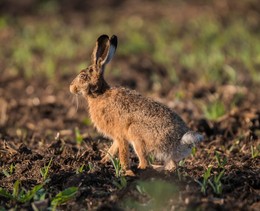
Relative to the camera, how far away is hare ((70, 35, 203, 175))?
566cm

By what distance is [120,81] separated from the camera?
33.1 feet

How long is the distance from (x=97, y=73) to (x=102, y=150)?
0.82m

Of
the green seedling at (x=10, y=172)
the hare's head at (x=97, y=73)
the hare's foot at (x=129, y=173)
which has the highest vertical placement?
the hare's head at (x=97, y=73)

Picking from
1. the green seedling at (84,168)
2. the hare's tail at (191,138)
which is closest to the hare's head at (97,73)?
the green seedling at (84,168)

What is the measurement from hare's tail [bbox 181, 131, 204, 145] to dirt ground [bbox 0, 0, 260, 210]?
0.94 ft

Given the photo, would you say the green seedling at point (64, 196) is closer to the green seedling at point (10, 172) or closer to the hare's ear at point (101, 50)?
the green seedling at point (10, 172)

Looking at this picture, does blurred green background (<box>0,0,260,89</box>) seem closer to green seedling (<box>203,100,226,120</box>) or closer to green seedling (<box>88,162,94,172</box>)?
green seedling (<box>203,100,226,120</box>)

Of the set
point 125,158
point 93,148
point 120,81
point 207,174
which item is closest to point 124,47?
point 120,81

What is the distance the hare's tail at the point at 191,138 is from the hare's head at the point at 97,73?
4.10ft

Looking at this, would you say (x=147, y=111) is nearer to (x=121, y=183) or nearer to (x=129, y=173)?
(x=129, y=173)

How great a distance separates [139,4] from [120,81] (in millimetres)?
6712

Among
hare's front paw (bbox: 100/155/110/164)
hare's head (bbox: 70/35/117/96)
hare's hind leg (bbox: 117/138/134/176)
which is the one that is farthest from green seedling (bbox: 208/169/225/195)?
hare's head (bbox: 70/35/117/96)

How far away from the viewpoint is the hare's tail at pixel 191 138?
17.9ft

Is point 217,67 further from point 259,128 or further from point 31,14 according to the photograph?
point 31,14
